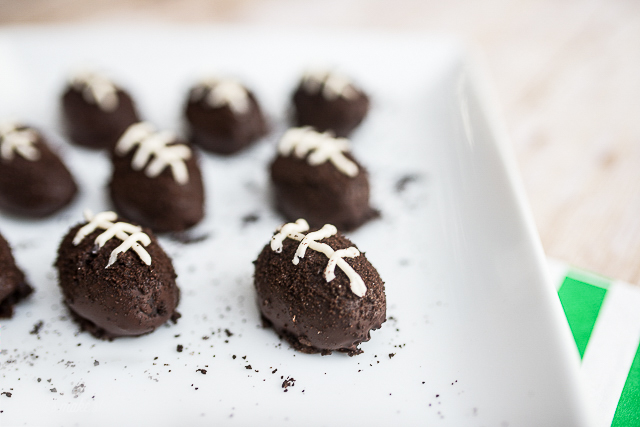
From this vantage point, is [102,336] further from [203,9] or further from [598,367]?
[203,9]

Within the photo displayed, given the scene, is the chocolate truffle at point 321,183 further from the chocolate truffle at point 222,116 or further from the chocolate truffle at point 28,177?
the chocolate truffle at point 28,177

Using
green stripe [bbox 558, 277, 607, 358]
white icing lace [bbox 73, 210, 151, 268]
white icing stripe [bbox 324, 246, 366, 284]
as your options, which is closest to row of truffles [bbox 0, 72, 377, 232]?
white icing lace [bbox 73, 210, 151, 268]

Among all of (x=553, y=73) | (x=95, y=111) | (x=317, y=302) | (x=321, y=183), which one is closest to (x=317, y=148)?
(x=321, y=183)

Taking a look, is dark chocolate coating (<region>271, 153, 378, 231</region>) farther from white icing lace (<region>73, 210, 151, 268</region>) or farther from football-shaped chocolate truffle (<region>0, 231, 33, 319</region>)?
football-shaped chocolate truffle (<region>0, 231, 33, 319</region>)

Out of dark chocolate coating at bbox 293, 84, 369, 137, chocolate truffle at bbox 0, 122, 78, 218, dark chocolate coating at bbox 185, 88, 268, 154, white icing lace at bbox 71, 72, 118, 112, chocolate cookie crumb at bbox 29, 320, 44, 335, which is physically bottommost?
chocolate cookie crumb at bbox 29, 320, 44, 335

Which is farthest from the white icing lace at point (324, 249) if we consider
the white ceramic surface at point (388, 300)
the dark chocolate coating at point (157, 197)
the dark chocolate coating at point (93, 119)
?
the dark chocolate coating at point (93, 119)

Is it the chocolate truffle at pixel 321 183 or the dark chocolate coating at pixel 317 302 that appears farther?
the chocolate truffle at pixel 321 183
